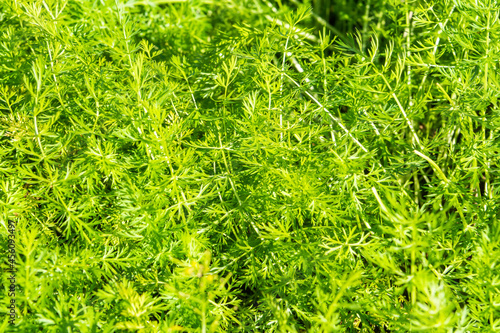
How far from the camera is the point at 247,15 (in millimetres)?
2172

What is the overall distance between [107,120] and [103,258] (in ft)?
1.42

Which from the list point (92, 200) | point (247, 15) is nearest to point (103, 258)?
point (92, 200)

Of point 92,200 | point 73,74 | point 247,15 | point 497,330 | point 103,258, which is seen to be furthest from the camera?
point 247,15

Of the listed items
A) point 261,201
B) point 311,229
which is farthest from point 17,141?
point 311,229

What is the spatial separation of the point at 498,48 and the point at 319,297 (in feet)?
2.97

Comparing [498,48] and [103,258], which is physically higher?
[498,48]

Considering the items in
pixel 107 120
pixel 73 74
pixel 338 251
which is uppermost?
pixel 73 74

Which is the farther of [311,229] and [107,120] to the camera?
[107,120]

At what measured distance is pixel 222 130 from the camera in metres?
1.36

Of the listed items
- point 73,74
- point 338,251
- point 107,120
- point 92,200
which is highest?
point 73,74

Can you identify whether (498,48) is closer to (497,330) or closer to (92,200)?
(497,330)

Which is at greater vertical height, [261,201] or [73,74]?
[73,74]

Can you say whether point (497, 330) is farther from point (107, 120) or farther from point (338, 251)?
point (107, 120)

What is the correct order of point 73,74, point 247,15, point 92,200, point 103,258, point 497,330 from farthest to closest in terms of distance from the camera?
point 247,15
point 73,74
point 92,200
point 103,258
point 497,330
